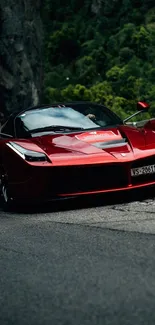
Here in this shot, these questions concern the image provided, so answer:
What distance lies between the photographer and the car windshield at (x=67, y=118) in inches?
352

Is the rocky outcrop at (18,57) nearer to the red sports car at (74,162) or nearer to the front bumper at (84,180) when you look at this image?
the red sports car at (74,162)

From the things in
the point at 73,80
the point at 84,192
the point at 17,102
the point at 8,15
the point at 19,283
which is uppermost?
the point at 19,283

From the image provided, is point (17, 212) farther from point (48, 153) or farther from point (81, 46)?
point (81, 46)

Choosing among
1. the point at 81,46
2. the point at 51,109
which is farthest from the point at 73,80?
the point at 51,109

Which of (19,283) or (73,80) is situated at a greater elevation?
(19,283)

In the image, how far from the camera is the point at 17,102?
98.6 feet

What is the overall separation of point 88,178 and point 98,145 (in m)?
0.44

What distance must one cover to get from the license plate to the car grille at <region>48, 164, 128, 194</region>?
0.09m

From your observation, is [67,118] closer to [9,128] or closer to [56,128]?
[56,128]

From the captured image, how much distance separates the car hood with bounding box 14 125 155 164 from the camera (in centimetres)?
778

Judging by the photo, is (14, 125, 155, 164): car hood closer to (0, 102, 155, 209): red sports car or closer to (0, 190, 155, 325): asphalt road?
(0, 102, 155, 209): red sports car

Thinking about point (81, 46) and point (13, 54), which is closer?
point (13, 54)

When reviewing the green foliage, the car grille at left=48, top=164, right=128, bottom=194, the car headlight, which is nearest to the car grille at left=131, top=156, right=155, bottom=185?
the car grille at left=48, top=164, right=128, bottom=194

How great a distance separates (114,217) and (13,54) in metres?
24.3
